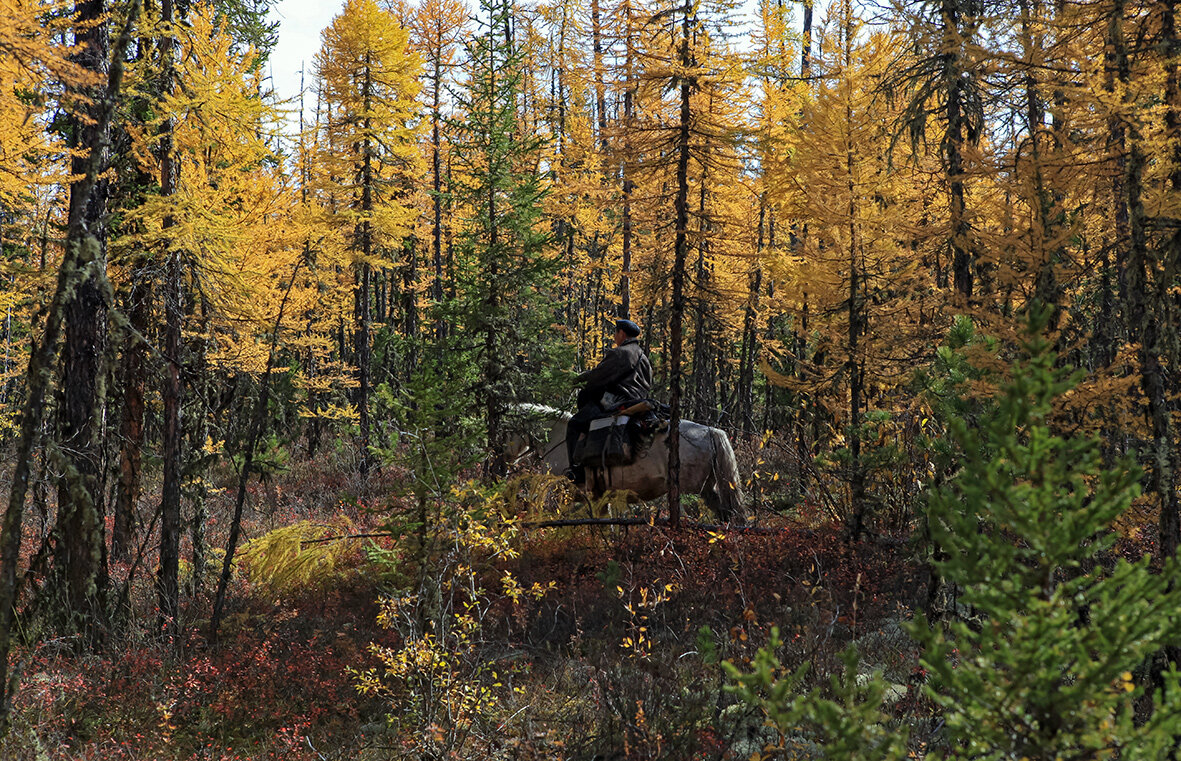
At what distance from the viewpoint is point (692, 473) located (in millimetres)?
11094

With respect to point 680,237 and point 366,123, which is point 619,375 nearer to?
point 680,237

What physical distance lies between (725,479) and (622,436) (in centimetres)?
175

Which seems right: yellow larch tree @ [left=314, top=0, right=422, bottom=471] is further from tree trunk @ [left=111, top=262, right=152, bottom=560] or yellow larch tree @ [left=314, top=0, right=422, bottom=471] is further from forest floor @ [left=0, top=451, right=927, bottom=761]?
forest floor @ [left=0, top=451, right=927, bottom=761]

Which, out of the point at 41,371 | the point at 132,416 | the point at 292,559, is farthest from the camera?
the point at 132,416

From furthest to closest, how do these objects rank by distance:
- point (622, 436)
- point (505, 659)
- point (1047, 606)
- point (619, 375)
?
point (619, 375) → point (622, 436) → point (505, 659) → point (1047, 606)

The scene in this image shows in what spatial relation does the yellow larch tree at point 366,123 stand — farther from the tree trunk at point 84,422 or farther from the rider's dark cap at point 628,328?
the tree trunk at point 84,422

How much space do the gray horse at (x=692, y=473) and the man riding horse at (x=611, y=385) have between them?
1.88 feet

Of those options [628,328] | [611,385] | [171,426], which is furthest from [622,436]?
[171,426]

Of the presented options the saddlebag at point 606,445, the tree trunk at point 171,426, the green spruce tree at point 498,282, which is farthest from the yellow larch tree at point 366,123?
the tree trunk at point 171,426

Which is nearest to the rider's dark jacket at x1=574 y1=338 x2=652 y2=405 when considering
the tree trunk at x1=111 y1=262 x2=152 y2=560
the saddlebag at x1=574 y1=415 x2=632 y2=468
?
the saddlebag at x1=574 y1=415 x2=632 y2=468

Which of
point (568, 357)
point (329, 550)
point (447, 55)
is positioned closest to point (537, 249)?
point (568, 357)

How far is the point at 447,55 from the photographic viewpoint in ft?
78.7

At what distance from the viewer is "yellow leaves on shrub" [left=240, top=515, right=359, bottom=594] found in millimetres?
9023

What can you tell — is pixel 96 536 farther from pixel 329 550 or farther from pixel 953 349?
pixel 953 349
